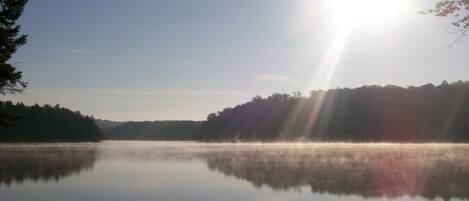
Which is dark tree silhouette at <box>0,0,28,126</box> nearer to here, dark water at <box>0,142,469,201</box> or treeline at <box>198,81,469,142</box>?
dark water at <box>0,142,469,201</box>

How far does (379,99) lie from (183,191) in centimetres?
17614

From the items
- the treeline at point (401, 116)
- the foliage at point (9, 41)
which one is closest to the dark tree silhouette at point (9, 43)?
the foliage at point (9, 41)

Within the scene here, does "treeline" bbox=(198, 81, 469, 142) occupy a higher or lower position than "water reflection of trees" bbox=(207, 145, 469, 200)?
higher

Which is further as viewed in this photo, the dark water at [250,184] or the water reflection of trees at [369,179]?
the water reflection of trees at [369,179]

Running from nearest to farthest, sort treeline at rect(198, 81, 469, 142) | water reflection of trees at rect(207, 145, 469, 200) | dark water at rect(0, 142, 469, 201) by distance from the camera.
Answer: dark water at rect(0, 142, 469, 201) < water reflection of trees at rect(207, 145, 469, 200) < treeline at rect(198, 81, 469, 142)

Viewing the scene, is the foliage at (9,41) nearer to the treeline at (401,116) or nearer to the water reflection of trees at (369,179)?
the water reflection of trees at (369,179)

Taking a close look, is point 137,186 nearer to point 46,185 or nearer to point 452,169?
point 46,185

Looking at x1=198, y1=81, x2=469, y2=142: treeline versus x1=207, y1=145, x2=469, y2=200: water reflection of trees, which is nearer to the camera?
x1=207, y1=145, x2=469, y2=200: water reflection of trees

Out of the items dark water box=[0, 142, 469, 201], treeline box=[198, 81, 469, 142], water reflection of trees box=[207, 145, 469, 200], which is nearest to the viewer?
dark water box=[0, 142, 469, 201]

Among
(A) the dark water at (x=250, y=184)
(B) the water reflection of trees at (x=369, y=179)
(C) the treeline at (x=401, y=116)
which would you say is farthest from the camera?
(C) the treeline at (x=401, y=116)

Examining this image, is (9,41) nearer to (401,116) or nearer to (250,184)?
(250,184)

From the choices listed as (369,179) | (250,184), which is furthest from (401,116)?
(250,184)

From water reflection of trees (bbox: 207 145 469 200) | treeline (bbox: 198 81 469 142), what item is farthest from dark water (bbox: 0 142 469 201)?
treeline (bbox: 198 81 469 142)

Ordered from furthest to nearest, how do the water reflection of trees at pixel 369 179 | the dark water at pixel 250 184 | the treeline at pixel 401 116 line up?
1. the treeline at pixel 401 116
2. the water reflection of trees at pixel 369 179
3. the dark water at pixel 250 184
